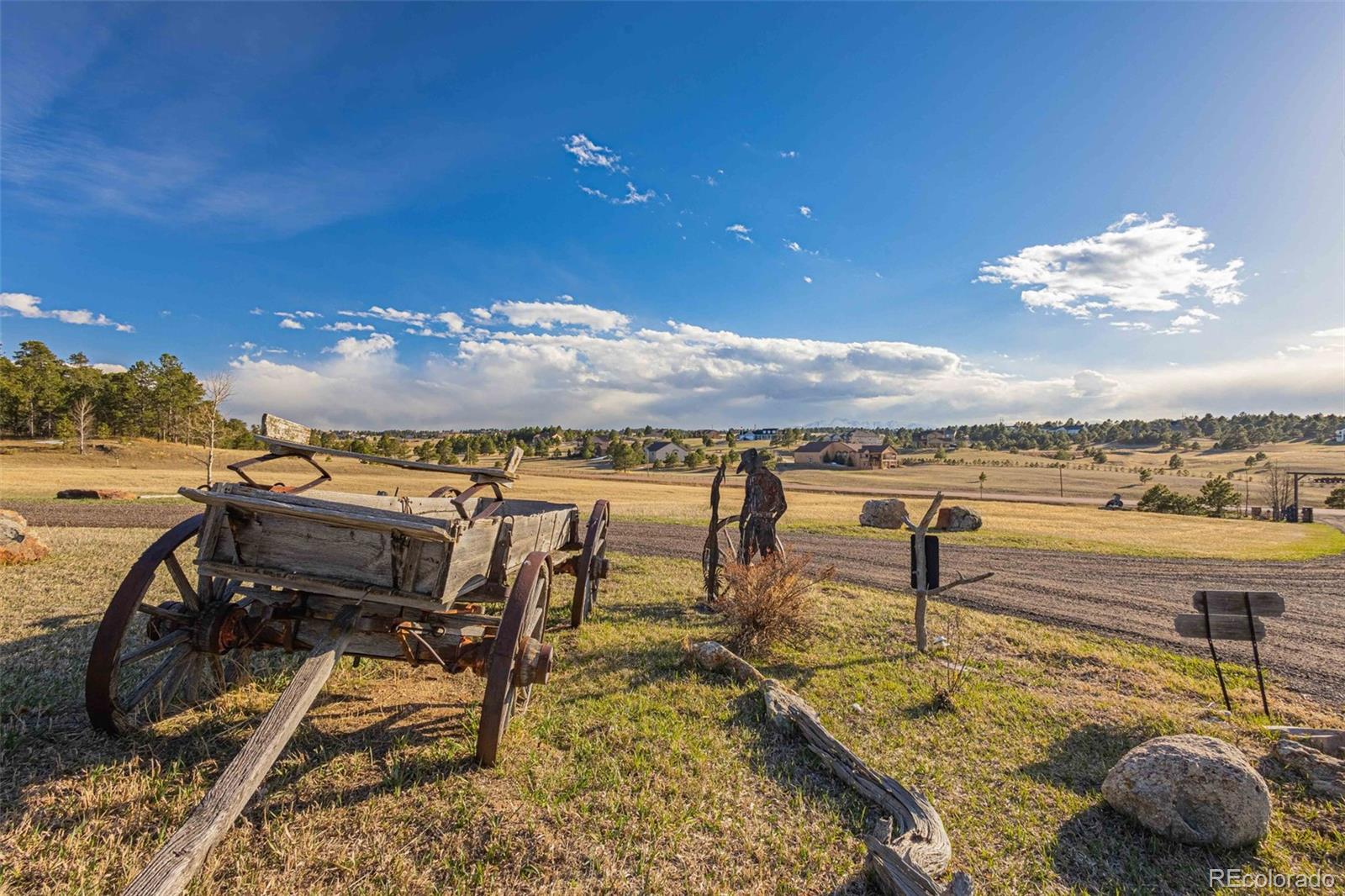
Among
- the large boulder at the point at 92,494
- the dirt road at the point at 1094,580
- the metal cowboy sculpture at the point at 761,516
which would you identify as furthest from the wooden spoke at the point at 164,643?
the large boulder at the point at 92,494

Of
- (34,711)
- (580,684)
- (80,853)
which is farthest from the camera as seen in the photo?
(580,684)

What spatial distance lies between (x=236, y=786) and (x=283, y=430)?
2.21m

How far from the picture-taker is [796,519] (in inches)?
905

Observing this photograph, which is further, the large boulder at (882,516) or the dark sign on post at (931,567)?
the large boulder at (882,516)

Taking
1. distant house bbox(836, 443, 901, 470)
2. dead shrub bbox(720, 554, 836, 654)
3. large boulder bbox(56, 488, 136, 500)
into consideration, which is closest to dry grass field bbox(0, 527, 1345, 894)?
dead shrub bbox(720, 554, 836, 654)

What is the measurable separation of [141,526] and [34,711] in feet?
41.8

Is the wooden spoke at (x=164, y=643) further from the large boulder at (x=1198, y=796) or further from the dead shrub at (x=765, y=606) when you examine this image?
the large boulder at (x=1198, y=796)

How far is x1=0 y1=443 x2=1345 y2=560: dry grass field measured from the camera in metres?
18.3

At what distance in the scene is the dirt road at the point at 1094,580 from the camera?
7543 millimetres

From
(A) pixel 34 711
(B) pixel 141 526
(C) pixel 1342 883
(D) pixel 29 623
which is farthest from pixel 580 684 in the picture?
(B) pixel 141 526

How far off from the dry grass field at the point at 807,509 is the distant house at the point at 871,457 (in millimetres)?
40091

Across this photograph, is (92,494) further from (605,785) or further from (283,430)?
(605,785)

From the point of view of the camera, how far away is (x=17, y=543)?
8250mm

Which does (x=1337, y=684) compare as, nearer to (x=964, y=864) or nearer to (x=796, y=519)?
(x=964, y=864)
